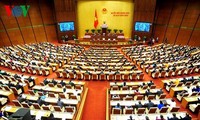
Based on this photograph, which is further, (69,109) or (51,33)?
(51,33)

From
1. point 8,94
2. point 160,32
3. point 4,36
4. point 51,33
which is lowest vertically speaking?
point 8,94

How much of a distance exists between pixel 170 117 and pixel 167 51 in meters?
13.1

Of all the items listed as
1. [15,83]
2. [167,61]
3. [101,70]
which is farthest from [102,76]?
[167,61]

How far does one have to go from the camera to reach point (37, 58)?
16.7m

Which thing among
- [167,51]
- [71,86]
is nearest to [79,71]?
[71,86]

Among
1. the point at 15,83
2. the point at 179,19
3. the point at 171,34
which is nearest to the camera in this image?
the point at 15,83

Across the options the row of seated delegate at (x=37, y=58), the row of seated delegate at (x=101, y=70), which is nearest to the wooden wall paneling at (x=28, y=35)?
the row of seated delegate at (x=37, y=58)

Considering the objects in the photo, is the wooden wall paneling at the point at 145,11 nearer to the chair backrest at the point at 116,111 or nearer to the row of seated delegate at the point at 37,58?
the row of seated delegate at the point at 37,58

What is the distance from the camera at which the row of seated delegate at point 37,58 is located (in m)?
14.3

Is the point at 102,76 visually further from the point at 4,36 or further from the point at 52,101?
the point at 4,36

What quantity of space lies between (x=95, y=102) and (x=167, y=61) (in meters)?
9.48

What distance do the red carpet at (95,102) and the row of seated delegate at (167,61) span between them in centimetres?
482

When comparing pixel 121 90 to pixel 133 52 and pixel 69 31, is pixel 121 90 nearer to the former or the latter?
pixel 133 52

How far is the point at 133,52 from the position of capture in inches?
758
